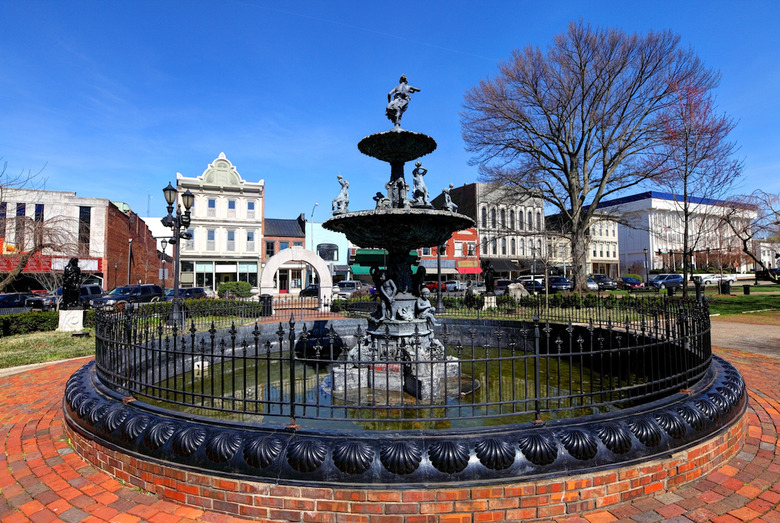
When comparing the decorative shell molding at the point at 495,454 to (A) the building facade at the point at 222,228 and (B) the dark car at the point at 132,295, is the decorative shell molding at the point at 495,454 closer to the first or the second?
(B) the dark car at the point at 132,295

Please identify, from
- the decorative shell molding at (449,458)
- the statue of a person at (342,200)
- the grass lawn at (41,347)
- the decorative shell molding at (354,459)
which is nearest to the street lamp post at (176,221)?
the grass lawn at (41,347)

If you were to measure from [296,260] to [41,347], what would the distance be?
41.2 feet

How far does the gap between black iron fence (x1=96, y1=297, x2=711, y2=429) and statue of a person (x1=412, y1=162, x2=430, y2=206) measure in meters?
2.59

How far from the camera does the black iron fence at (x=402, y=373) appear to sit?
378 centimetres

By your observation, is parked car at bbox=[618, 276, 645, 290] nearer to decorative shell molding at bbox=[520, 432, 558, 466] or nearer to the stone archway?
the stone archway

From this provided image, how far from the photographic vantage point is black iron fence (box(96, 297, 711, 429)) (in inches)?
149

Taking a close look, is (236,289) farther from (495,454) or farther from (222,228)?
(495,454)

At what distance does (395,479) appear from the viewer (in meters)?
3.09

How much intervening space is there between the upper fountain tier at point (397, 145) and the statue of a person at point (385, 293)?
7.48 feet

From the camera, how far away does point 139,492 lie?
3.60 metres

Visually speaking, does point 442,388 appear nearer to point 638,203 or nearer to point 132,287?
point 132,287

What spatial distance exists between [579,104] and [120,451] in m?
26.8

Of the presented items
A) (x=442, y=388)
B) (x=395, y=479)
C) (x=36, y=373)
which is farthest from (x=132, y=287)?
(x=395, y=479)

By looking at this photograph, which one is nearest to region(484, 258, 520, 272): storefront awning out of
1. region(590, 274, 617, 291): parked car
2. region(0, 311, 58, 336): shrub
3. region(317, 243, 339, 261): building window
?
region(590, 274, 617, 291): parked car
